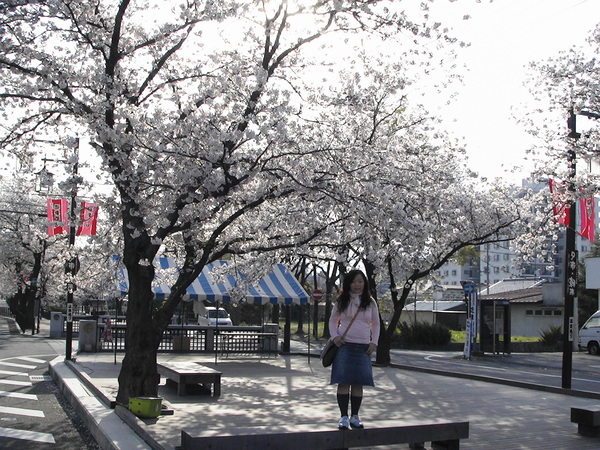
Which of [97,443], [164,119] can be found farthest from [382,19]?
[97,443]

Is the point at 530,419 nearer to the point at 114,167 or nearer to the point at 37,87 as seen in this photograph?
the point at 114,167

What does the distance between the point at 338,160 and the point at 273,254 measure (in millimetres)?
5972

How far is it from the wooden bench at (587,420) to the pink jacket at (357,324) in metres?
3.49

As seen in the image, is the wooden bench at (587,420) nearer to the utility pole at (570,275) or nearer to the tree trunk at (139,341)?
the utility pole at (570,275)

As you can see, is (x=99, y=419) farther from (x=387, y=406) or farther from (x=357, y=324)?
(x=387, y=406)

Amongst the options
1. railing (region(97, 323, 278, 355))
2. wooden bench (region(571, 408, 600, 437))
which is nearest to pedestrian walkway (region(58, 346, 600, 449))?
wooden bench (region(571, 408, 600, 437))

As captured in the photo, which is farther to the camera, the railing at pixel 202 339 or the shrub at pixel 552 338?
the shrub at pixel 552 338

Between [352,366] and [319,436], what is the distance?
38.4 inches

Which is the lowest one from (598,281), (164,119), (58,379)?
(58,379)

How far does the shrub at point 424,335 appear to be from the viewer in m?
36.6

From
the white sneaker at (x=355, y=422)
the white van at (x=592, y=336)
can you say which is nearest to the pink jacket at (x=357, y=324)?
the white sneaker at (x=355, y=422)

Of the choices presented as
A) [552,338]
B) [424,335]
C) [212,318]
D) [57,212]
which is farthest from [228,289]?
[212,318]

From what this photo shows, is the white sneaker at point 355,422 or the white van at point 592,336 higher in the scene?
the white sneaker at point 355,422

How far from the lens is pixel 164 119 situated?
10711 millimetres
